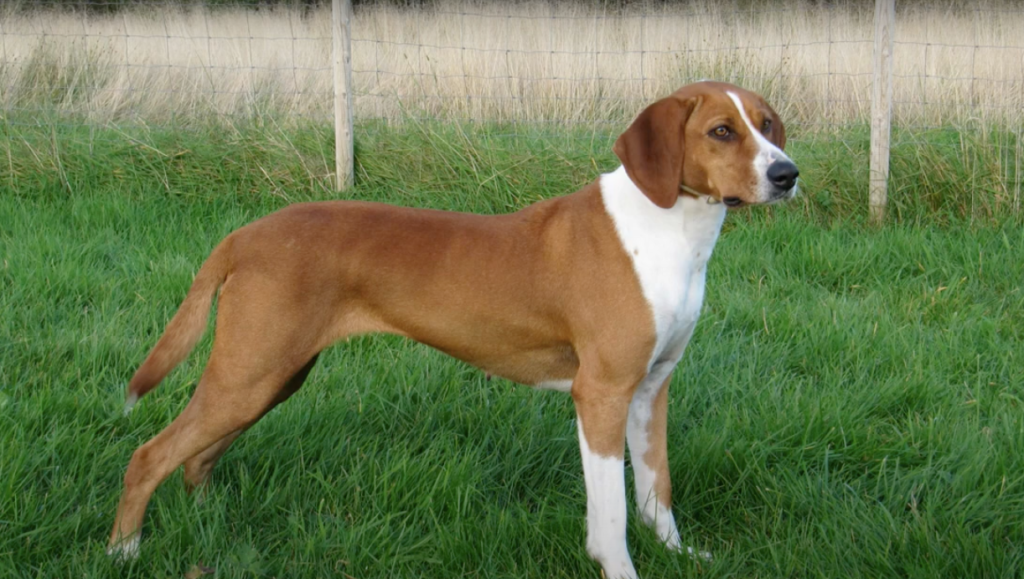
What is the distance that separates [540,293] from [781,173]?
0.83 meters

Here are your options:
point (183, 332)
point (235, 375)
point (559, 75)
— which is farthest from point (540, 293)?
point (559, 75)

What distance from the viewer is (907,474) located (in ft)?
11.3

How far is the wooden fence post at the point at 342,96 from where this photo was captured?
702 cm

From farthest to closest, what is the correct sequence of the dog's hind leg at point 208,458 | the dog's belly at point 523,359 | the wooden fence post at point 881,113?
1. the wooden fence post at point 881,113
2. the dog's hind leg at point 208,458
3. the dog's belly at point 523,359

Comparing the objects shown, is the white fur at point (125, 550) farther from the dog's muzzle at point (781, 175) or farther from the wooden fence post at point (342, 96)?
the wooden fence post at point (342, 96)

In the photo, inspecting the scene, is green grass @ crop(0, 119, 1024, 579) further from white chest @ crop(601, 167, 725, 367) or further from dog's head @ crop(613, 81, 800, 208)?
dog's head @ crop(613, 81, 800, 208)

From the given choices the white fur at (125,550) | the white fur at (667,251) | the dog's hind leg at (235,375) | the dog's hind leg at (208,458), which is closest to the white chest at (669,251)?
the white fur at (667,251)

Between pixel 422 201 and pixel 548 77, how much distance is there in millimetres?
Result: 2681

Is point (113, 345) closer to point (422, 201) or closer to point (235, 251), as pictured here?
point (235, 251)

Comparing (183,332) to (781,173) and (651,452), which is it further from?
(781,173)

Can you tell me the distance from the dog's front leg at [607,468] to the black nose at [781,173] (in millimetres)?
771

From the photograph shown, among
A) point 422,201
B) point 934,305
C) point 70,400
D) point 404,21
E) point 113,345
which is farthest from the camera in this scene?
point 404,21

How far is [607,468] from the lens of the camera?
9.68 feet

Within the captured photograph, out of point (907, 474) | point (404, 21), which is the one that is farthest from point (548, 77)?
point (907, 474)
